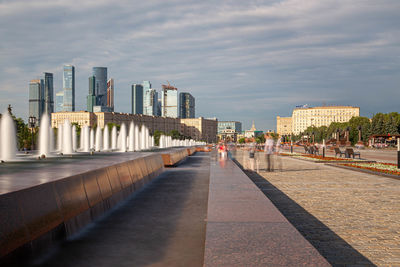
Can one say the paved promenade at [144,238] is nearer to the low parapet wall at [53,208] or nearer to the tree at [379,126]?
the low parapet wall at [53,208]

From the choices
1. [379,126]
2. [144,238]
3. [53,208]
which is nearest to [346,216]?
[144,238]

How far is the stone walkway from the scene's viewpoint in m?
5.51

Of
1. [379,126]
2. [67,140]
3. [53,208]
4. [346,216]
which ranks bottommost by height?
[346,216]

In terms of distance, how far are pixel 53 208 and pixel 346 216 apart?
5.75 meters

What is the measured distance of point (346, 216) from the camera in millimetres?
8039

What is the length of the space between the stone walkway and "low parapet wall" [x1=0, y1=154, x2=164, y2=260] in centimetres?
380

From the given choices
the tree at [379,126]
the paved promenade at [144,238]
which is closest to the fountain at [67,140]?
the paved promenade at [144,238]

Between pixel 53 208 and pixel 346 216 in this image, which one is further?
pixel 346 216

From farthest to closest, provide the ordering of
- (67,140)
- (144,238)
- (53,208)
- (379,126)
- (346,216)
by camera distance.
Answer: (379,126), (67,140), (346,216), (144,238), (53,208)

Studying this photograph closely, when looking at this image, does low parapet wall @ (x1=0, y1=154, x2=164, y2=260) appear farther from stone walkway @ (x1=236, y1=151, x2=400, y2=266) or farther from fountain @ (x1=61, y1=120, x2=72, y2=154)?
fountain @ (x1=61, y1=120, x2=72, y2=154)

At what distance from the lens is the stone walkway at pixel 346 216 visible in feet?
18.1

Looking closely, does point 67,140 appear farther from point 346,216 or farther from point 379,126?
point 379,126

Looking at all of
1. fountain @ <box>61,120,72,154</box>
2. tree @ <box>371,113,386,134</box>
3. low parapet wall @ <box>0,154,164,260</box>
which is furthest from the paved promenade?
tree @ <box>371,113,386,134</box>

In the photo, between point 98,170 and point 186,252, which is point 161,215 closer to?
point 98,170
